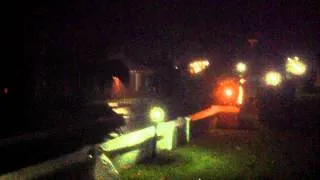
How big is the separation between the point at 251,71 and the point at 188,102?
4.76m

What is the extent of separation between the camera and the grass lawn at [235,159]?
1023 cm

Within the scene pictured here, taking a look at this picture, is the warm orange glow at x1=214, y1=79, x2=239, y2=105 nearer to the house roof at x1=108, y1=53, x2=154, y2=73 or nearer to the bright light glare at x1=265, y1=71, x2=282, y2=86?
the bright light glare at x1=265, y1=71, x2=282, y2=86

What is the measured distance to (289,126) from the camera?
60.5 feet

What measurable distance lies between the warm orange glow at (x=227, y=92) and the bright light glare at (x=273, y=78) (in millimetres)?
1733

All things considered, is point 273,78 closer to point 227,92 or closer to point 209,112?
point 227,92

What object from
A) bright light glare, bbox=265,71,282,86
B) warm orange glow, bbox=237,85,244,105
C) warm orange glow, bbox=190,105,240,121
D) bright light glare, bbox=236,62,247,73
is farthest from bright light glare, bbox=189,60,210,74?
warm orange glow, bbox=190,105,240,121

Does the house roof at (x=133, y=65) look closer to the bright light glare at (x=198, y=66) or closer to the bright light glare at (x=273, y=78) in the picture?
the bright light glare at (x=198, y=66)

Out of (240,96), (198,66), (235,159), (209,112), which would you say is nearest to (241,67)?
(198,66)

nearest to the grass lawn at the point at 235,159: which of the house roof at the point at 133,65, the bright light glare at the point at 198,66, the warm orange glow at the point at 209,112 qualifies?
the warm orange glow at the point at 209,112

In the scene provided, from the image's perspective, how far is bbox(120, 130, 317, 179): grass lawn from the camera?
10227mm

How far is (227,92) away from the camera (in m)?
23.7

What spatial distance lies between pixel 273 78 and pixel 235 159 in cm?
1263

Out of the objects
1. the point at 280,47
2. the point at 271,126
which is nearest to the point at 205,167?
the point at 271,126

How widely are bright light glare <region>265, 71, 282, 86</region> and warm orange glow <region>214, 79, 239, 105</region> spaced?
68.2 inches
